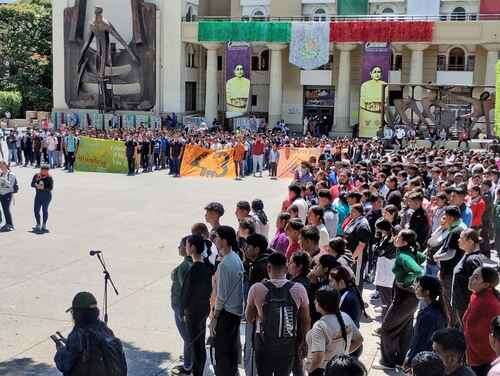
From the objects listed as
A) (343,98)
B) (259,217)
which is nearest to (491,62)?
(343,98)

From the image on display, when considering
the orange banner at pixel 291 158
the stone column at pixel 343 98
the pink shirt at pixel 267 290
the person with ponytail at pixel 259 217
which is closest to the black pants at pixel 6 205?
the person with ponytail at pixel 259 217

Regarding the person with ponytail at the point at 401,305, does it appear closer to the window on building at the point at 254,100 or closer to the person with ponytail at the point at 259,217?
the person with ponytail at the point at 259,217

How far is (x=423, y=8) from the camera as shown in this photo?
4556 centimetres

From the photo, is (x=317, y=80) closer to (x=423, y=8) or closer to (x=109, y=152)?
(x=423, y=8)

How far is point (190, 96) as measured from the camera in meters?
51.1

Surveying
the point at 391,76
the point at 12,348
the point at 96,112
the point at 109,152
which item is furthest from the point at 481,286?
the point at 96,112

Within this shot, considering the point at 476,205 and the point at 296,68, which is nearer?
the point at 476,205

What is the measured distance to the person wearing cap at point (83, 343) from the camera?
4.62m

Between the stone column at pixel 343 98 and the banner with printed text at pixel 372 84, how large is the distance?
2357 millimetres

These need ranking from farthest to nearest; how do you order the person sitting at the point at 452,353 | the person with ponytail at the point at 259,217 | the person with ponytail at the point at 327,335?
1. the person with ponytail at the point at 259,217
2. the person with ponytail at the point at 327,335
3. the person sitting at the point at 452,353

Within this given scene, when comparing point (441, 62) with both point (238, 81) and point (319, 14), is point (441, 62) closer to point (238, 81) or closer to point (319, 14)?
point (319, 14)

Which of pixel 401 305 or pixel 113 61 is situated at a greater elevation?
pixel 113 61

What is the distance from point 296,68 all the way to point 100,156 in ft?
80.2

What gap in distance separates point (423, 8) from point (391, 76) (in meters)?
4.87
